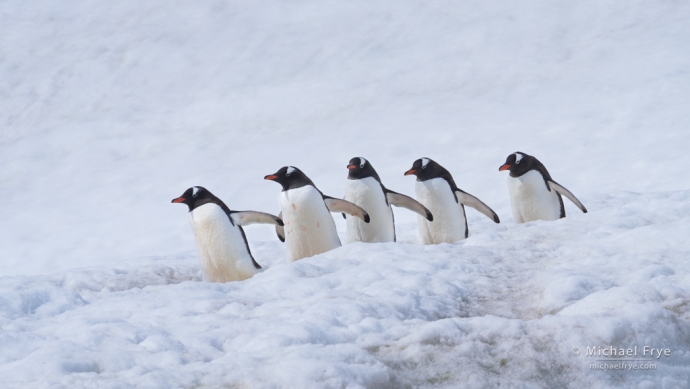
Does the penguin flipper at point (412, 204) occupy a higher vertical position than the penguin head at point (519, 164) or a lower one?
lower

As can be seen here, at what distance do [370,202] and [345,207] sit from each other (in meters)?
0.34

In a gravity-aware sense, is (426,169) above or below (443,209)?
above

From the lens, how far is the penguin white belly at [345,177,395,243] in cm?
527

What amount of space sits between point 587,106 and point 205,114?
7.85 metres

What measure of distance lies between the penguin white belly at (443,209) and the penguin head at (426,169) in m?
0.04

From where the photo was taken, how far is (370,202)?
17.3 feet

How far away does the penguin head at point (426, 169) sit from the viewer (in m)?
5.52

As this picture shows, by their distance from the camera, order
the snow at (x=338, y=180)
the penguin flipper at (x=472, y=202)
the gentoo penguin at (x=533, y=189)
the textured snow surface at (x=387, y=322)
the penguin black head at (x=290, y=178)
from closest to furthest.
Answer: the textured snow surface at (x=387, y=322)
the snow at (x=338, y=180)
the penguin black head at (x=290, y=178)
the penguin flipper at (x=472, y=202)
the gentoo penguin at (x=533, y=189)

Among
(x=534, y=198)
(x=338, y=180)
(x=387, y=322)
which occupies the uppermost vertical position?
(x=338, y=180)

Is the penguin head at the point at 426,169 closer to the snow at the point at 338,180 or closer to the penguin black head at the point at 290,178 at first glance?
the snow at the point at 338,180

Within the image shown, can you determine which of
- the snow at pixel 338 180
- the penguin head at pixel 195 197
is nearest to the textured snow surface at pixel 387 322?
the snow at pixel 338 180

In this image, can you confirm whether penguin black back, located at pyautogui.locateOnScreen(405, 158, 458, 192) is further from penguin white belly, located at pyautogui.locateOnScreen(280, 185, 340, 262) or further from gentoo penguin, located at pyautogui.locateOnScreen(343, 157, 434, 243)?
penguin white belly, located at pyautogui.locateOnScreen(280, 185, 340, 262)

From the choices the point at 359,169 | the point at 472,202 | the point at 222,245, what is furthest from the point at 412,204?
the point at 222,245

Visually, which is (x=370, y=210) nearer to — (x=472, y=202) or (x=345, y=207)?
(x=345, y=207)
